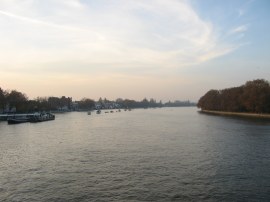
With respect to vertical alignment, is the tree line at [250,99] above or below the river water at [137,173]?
above

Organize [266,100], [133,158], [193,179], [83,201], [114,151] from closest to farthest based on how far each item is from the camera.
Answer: [83,201], [193,179], [133,158], [114,151], [266,100]

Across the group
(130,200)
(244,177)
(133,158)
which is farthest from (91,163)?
(244,177)

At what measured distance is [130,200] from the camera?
2094 centimetres

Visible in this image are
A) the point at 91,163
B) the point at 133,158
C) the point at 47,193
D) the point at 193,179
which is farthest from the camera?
the point at 133,158

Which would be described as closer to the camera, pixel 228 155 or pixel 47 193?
pixel 47 193

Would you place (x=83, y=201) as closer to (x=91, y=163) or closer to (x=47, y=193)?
(x=47, y=193)

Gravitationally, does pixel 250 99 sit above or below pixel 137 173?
above

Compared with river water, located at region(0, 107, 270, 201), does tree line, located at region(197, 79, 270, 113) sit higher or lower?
higher

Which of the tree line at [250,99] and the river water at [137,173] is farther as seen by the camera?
the tree line at [250,99]

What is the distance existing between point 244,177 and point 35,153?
80.6ft

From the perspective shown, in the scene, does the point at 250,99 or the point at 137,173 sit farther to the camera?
the point at 250,99

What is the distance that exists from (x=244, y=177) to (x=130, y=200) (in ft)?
33.8

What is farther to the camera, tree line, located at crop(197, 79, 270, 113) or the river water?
tree line, located at crop(197, 79, 270, 113)

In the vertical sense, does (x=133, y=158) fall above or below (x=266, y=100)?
below
